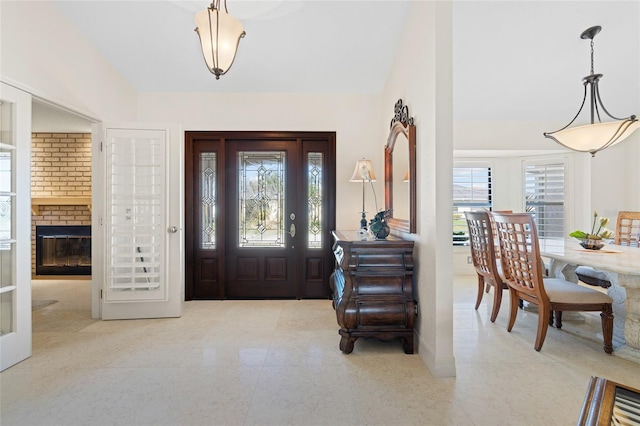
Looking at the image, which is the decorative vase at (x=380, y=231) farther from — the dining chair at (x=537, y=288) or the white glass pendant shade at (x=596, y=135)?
the white glass pendant shade at (x=596, y=135)

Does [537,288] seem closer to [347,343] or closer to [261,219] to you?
[347,343]

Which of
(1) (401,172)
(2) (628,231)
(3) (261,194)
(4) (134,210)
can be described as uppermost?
(1) (401,172)

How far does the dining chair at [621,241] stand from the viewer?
294 cm

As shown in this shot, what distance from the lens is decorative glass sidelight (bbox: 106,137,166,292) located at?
3.16 metres

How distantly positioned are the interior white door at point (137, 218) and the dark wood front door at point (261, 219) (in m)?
0.62

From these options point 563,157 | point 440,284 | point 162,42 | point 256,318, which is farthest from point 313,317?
point 563,157

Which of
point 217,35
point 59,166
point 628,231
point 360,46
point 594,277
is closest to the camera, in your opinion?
point 217,35

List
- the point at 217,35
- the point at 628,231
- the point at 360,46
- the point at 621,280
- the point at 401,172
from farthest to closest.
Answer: the point at 628,231, the point at 360,46, the point at 401,172, the point at 621,280, the point at 217,35

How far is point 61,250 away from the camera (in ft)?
17.2

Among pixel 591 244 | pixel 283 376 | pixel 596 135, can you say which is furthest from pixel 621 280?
pixel 283 376

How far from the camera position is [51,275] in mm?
5227

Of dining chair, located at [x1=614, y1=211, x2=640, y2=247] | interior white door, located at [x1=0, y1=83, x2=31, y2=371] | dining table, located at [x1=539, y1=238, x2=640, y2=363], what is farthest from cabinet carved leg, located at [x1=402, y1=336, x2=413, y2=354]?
interior white door, located at [x1=0, y1=83, x2=31, y2=371]

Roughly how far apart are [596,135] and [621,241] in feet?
5.53

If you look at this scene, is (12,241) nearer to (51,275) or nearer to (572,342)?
(51,275)
